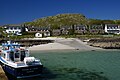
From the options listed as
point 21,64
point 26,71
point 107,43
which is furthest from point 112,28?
point 26,71

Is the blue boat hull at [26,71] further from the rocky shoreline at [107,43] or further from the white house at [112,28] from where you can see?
the white house at [112,28]

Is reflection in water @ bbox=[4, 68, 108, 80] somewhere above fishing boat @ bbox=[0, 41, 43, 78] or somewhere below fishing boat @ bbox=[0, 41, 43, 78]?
below

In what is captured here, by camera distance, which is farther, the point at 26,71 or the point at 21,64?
the point at 21,64

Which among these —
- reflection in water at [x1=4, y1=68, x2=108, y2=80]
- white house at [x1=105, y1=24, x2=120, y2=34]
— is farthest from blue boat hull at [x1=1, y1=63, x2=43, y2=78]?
white house at [x1=105, y1=24, x2=120, y2=34]

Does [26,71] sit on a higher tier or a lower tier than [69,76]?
higher

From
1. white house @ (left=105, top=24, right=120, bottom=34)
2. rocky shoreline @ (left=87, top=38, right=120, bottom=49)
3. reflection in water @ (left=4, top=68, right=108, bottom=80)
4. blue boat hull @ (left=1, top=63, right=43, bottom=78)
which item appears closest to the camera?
blue boat hull @ (left=1, top=63, right=43, bottom=78)

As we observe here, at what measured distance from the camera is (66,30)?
170 metres

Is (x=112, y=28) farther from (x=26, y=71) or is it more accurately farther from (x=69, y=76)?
(x=26, y=71)

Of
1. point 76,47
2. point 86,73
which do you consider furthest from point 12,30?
point 86,73

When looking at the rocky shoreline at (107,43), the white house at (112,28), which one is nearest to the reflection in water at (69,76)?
the rocky shoreline at (107,43)

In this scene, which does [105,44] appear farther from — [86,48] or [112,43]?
[86,48]

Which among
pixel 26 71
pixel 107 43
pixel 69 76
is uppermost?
pixel 107 43

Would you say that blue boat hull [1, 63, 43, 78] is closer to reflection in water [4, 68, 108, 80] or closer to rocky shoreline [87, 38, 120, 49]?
reflection in water [4, 68, 108, 80]

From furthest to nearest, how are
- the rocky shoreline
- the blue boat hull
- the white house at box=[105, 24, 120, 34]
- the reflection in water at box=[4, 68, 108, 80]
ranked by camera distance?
the white house at box=[105, 24, 120, 34] < the rocky shoreline < the reflection in water at box=[4, 68, 108, 80] < the blue boat hull
